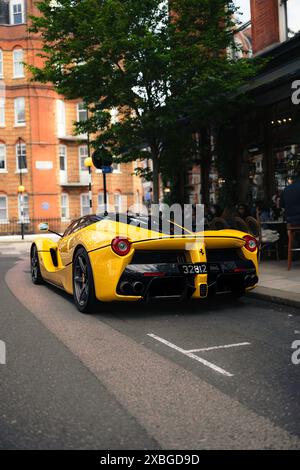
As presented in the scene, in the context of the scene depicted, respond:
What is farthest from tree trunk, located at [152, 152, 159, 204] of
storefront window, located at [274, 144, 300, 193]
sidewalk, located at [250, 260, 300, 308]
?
sidewalk, located at [250, 260, 300, 308]

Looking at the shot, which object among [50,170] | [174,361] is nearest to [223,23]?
[174,361]

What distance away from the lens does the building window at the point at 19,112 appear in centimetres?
3750

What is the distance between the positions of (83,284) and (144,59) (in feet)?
19.9

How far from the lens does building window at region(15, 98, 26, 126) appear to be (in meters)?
37.5

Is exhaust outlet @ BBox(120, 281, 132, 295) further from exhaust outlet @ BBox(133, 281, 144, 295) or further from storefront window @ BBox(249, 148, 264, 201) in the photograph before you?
storefront window @ BBox(249, 148, 264, 201)

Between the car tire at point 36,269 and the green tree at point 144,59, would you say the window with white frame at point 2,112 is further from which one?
the car tire at point 36,269

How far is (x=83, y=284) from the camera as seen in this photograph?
6242 mm

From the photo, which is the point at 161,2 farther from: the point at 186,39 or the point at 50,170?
the point at 50,170

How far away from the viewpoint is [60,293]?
26.1 feet

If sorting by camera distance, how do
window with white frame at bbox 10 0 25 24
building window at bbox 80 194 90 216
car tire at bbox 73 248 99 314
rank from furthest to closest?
building window at bbox 80 194 90 216
window with white frame at bbox 10 0 25 24
car tire at bbox 73 248 99 314

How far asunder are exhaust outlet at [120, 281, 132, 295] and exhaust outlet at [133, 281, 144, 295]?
0.06m

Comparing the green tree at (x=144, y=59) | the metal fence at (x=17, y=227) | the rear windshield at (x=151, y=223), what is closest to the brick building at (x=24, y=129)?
the metal fence at (x=17, y=227)

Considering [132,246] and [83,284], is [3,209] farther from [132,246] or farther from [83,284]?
[132,246]
